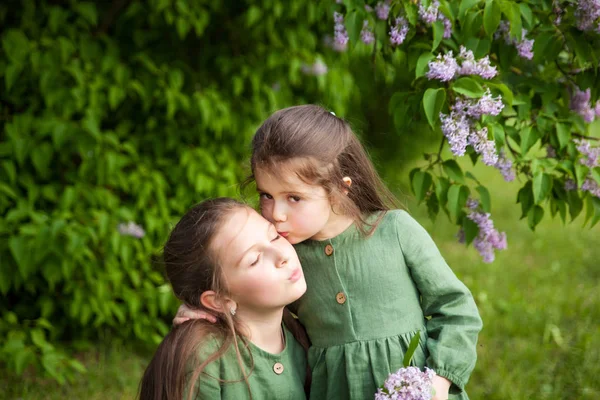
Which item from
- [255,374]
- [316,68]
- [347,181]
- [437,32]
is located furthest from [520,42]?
[316,68]

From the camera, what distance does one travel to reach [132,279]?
369 cm

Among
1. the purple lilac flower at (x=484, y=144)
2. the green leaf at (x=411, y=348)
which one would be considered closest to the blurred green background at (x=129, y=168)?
the purple lilac flower at (x=484, y=144)

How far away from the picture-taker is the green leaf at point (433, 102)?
7.01 feet

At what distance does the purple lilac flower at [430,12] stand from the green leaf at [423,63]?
0.33 ft

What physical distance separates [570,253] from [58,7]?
3883 mm

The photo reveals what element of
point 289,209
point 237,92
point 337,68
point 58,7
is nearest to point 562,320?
point 337,68

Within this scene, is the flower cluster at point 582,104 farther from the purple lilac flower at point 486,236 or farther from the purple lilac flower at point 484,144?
the purple lilac flower at point 484,144

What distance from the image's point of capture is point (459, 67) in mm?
2217

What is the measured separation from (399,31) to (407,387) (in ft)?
3.66

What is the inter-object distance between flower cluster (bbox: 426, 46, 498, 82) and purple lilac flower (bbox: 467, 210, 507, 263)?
503 mm

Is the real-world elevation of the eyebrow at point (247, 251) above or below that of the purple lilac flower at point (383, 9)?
below

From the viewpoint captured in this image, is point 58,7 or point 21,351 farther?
point 58,7

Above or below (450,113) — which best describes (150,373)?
below

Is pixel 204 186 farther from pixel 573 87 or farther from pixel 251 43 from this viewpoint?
pixel 573 87
